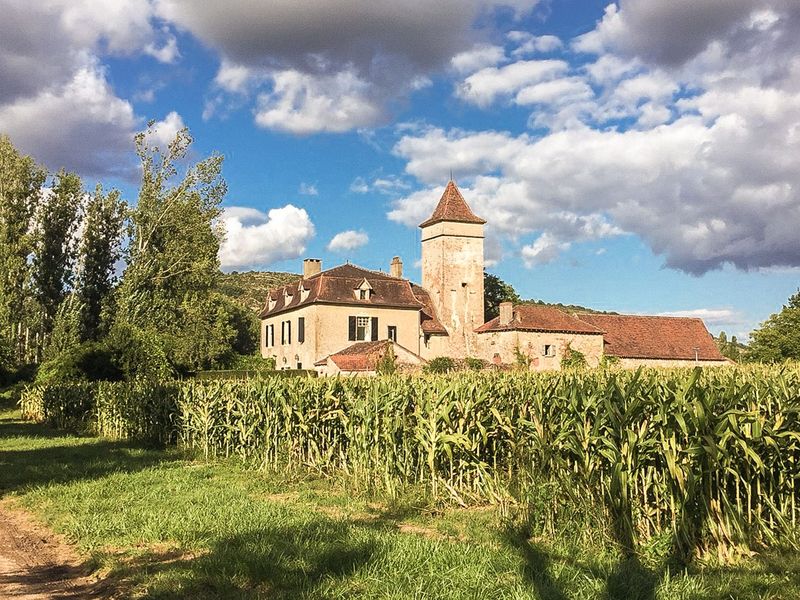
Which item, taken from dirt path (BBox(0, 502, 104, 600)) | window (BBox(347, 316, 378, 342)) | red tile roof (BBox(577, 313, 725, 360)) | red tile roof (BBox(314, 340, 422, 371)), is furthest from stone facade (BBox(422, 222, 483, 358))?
dirt path (BBox(0, 502, 104, 600))

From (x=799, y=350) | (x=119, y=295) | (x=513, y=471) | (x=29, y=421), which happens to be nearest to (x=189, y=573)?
(x=513, y=471)

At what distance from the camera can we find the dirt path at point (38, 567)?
6.73 m

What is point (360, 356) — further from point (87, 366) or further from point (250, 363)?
point (87, 366)

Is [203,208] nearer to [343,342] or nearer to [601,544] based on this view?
[343,342]

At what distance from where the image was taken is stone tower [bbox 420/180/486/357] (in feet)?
172

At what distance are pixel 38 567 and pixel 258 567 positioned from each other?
9.14 ft

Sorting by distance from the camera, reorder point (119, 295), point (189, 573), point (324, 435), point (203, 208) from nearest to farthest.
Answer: point (189, 573), point (324, 435), point (119, 295), point (203, 208)

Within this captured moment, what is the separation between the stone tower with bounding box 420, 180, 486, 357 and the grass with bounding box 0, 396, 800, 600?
131 ft

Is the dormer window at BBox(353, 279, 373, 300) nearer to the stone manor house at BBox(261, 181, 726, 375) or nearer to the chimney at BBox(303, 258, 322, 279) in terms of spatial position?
the stone manor house at BBox(261, 181, 726, 375)

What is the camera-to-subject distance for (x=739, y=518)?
7918 mm

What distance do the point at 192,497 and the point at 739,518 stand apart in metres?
7.71

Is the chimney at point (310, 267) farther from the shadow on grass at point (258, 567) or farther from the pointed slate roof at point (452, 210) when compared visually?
the shadow on grass at point (258, 567)

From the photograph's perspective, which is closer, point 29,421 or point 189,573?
point 189,573

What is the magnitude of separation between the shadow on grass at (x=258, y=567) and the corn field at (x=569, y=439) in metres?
3.17
